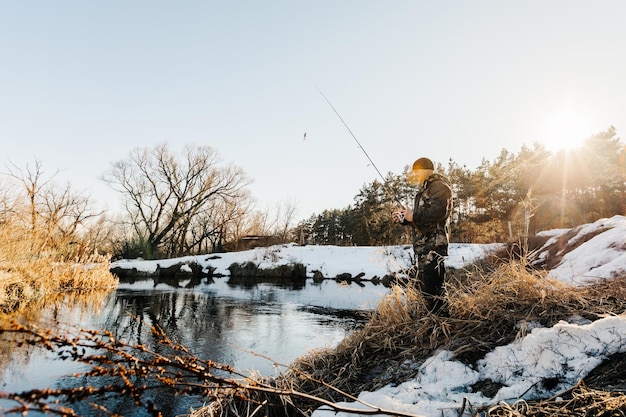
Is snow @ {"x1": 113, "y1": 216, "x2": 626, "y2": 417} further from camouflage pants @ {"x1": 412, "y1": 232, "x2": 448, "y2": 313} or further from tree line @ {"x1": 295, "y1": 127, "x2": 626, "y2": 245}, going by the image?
tree line @ {"x1": 295, "y1": 127, "x2": 626, "y2": 245}

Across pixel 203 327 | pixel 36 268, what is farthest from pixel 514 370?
pixel 36 268

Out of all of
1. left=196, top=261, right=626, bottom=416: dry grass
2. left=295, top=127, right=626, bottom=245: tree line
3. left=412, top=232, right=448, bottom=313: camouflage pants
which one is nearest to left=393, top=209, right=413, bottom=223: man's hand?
left=412, top=232, right=448, bottom=313: camouflage pants

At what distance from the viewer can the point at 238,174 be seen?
1286 inches

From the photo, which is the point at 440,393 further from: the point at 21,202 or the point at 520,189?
the point at 520,189

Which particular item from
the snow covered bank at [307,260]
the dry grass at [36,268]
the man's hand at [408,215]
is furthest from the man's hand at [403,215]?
the snow covered bank at [307,260]

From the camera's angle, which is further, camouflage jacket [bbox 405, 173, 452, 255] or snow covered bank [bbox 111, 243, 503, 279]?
snow covered bank [bbox 111, 243, 503, 279]

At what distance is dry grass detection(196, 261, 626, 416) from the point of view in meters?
2.64

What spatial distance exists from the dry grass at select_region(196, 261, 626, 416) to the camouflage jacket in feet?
1.61

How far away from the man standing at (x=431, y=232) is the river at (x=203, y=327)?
618 mm

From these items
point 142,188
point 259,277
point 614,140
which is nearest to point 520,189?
point 614,140

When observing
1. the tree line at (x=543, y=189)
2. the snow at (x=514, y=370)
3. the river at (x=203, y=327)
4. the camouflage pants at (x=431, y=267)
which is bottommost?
the river at (x=203, y=327)

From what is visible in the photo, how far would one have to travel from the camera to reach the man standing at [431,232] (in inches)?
136

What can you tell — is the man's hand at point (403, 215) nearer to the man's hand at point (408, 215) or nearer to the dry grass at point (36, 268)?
the man's hand at point (408, 215)

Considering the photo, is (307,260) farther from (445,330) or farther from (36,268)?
(445,330)
